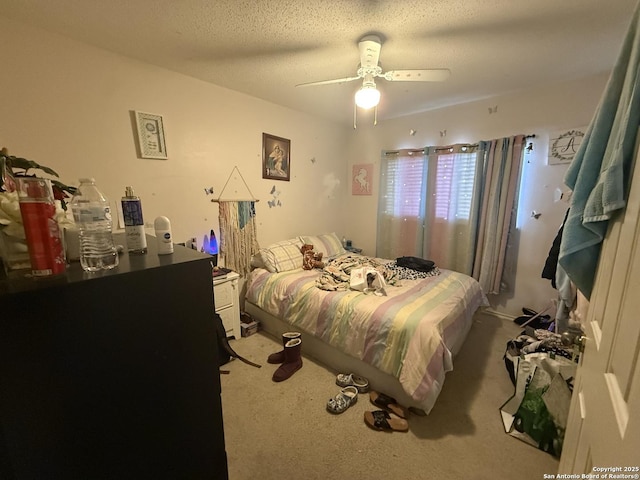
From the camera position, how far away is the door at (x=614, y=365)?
496mm

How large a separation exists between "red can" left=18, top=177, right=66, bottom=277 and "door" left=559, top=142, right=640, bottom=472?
121 centimetres

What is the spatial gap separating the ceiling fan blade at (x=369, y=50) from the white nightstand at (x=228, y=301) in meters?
2.07

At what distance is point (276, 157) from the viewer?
3.17 metres

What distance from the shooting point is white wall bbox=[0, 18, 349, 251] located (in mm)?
1690

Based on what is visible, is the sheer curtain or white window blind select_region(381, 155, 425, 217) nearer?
the sheer curtain

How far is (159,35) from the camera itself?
1.78 m

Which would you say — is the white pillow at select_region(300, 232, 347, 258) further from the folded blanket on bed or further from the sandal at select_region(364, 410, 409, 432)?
the sandal at select_region(364, 410, 409, 432)

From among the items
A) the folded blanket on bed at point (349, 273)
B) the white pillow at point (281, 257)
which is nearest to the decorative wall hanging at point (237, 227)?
the white pillow at point (281, 257)

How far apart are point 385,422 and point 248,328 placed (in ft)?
5.11

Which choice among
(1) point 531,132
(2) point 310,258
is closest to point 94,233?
(2) point 310,258

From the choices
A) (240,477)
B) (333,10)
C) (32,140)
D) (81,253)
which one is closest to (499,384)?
(240,477)

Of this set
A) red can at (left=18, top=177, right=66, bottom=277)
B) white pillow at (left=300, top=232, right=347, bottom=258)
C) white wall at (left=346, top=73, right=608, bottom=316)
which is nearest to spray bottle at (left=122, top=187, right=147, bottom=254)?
red can at (left=18, top=177, right=66, bottom=277)

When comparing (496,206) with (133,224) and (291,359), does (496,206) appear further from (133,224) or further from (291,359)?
(133,224)

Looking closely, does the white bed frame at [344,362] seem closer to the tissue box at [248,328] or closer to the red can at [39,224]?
the tissue box at [248,328]
